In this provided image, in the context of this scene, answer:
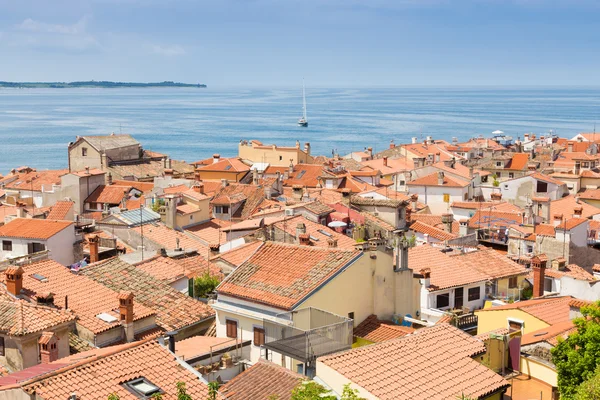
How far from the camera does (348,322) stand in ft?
46.9

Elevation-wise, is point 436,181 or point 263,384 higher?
point 263,384

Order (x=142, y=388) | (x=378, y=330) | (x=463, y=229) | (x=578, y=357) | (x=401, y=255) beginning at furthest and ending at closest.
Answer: (x=463, y=229)
(x=401, y=255)
(x=378, y=330)
(x=142, y=388)
(x=578, y=357)

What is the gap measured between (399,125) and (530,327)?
517 feet

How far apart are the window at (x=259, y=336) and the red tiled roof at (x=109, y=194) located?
26.3m

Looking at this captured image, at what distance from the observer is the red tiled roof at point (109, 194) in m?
41.3

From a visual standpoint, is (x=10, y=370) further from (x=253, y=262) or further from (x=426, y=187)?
(x=426, y=187)

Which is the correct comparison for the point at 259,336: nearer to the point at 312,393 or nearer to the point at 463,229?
the point at 312,393

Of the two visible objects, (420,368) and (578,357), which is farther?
(420,368)

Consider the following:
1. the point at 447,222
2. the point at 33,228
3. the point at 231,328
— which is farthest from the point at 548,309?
the point at 33,228

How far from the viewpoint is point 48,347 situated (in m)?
14.0

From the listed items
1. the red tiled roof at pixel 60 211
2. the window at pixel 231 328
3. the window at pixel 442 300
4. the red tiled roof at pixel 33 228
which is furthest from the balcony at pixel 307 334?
the red tiled roof at pixel 60 211

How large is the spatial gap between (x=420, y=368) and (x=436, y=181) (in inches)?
1442

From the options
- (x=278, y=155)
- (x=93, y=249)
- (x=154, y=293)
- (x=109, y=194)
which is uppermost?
(x=154, y=293)

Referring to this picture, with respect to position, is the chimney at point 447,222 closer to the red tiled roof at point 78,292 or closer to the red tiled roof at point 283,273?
the red tiled roof at point 283,273
